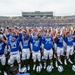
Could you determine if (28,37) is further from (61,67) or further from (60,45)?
(61,67)

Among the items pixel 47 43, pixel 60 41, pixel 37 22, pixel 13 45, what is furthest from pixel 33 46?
pixel 37 22

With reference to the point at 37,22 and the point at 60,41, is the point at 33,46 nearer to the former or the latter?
the point at 60,41

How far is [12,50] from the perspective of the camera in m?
7.40

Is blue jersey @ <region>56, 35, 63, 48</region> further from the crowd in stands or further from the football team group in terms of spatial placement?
the crowd in stands

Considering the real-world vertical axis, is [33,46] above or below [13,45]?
below

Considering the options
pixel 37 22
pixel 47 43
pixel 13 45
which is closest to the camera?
pixel 13 45

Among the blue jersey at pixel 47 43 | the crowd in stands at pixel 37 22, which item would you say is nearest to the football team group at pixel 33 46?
the blue jersey at pixel 47 43

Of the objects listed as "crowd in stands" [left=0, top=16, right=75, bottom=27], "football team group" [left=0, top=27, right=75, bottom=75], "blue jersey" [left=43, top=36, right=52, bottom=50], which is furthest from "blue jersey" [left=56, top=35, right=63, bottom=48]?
"crowd in stands" [left=0, top=16, right=75, bottom=27]

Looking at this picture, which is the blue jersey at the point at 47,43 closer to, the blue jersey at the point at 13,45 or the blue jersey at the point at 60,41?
the blue jersey at the point at 60,41

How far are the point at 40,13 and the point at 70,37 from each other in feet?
213

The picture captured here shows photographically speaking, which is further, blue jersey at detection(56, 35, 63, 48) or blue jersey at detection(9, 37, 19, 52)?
blue jersey at detection(56, 35, 63, 48)

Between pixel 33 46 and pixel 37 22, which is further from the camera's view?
pixel 37 22

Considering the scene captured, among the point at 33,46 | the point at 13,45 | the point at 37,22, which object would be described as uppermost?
the point at 37,22

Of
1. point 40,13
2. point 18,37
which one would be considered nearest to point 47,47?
point 18,37
